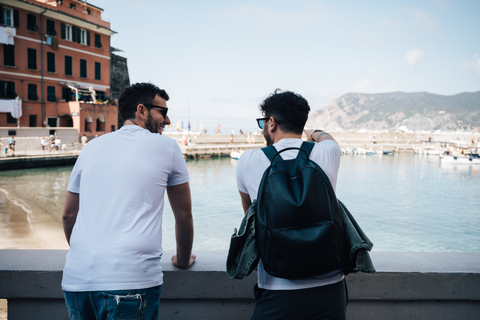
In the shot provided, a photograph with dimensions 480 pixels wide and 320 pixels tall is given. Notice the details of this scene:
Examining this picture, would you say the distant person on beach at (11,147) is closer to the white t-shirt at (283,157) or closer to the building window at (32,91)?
the building window at (32,91)

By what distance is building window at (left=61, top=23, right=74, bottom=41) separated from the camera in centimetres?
2977

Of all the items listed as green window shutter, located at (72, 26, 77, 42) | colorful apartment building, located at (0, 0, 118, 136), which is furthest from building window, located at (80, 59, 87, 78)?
green window shutter, located at (72, 26, 77, 42)

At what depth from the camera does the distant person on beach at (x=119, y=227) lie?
133 cm

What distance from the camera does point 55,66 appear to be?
2916 cm

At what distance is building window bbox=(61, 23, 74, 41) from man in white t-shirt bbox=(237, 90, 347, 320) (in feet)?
108

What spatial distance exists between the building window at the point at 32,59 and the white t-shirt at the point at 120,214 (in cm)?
3072

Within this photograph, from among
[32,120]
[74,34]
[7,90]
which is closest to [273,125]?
[7,90]

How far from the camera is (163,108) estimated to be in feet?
5.89

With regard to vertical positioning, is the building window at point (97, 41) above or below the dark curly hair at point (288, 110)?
above

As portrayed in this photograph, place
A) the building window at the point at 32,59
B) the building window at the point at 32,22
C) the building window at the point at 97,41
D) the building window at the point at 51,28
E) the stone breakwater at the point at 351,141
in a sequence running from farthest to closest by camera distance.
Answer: the stone breakwater at the point at 351,141
the building window at the point at 97,41
the building window at the point at 51,28
the building window at the point at 32,59
the building window at the point at 32,22

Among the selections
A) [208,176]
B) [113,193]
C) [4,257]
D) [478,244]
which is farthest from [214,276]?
[208,176]

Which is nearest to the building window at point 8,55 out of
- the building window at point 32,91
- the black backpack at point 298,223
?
the building window at point 32,91

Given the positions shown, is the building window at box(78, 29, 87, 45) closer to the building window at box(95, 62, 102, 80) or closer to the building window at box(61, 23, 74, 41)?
the building window at box(61, 23, 74, 41)

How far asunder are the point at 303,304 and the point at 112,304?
68 centimetres
